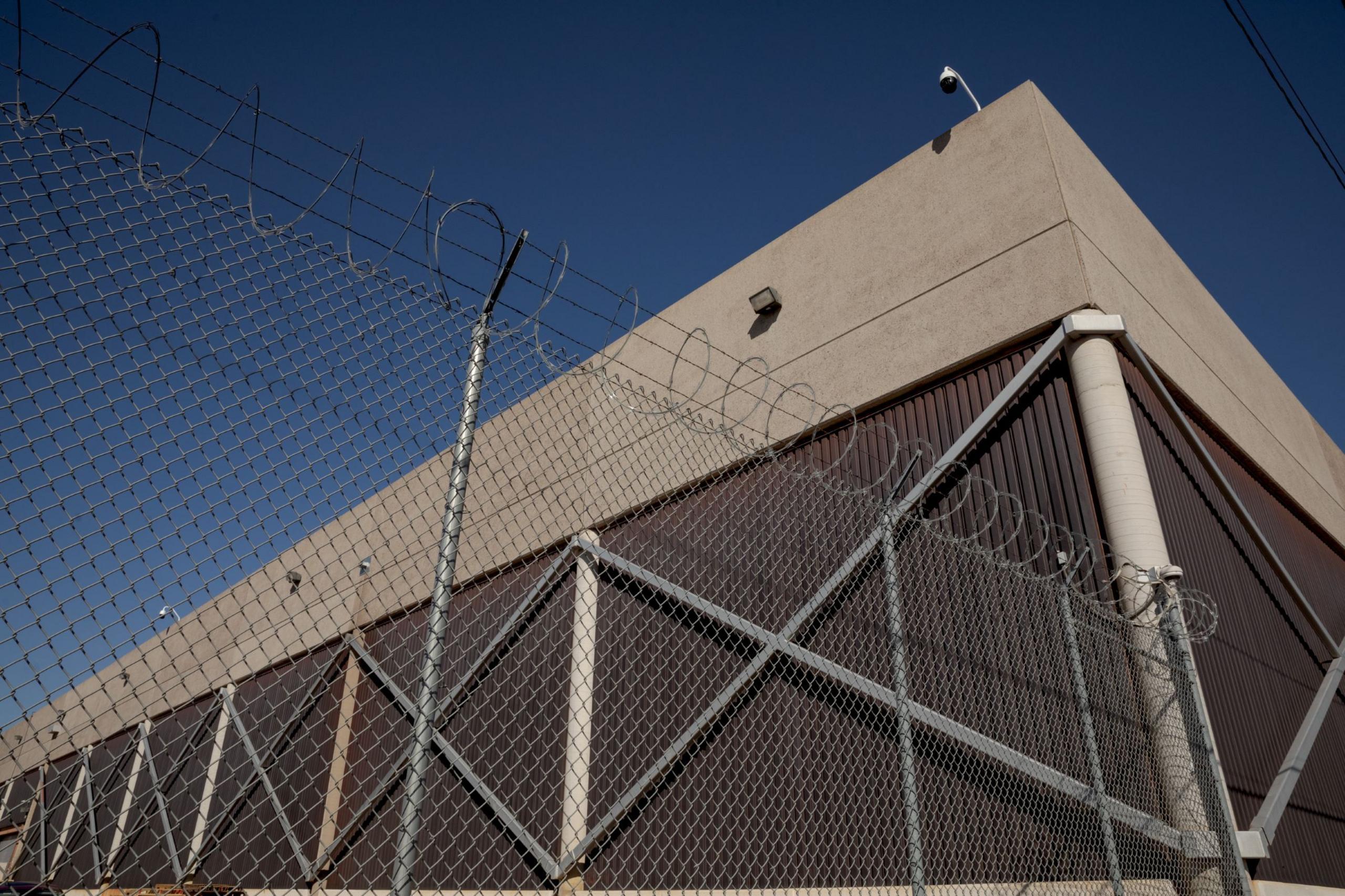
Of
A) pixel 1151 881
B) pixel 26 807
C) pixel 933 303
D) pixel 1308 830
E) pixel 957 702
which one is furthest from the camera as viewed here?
pixel 26 807

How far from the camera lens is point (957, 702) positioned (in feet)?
19.2

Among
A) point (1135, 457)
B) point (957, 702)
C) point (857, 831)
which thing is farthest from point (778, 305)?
point (857, 831)

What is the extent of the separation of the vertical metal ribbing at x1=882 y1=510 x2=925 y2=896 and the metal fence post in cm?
256

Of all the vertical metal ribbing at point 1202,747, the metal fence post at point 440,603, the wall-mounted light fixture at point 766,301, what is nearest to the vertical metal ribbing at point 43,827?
the metal fence post at point 440,603

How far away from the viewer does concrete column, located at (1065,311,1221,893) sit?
491 centimetres

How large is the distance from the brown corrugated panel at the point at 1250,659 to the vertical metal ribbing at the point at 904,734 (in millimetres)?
2328

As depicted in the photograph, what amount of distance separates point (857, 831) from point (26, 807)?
24.2 metres

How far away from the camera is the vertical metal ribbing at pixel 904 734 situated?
162 inches

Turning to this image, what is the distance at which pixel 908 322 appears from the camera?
776 centimetres

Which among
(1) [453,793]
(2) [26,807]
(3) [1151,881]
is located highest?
(3) [1151,881]

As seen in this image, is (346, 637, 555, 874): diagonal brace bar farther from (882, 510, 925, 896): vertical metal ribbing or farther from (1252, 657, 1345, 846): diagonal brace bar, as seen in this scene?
(1252, 657, 1345, 846): diagonal brace bar

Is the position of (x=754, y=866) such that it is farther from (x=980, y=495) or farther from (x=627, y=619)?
(x=980, y=495)

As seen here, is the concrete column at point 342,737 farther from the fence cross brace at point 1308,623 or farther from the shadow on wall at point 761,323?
the fence cross brace at point 1308,623

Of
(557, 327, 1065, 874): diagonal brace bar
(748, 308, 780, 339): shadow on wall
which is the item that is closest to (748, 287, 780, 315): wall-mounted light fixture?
(748, 308, 780, 339): shadow on wall
